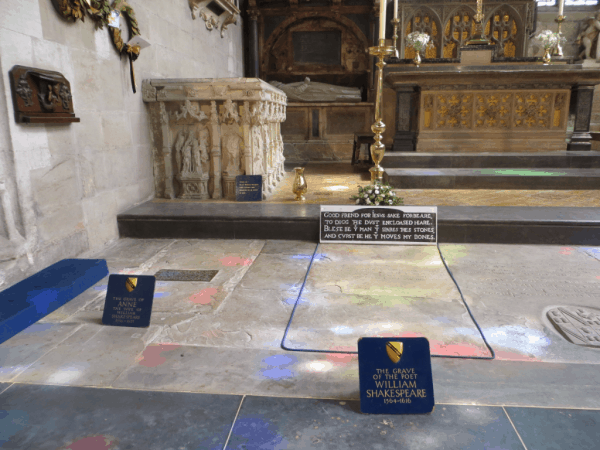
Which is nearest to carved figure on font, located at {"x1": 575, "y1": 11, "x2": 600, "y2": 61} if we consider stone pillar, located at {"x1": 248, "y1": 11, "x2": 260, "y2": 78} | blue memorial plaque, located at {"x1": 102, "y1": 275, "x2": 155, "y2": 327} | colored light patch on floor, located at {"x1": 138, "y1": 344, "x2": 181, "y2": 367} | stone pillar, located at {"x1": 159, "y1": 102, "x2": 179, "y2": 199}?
stone pillar, located at {"x1": 248, "y1": 11, "x2": 260, "y2": 78}

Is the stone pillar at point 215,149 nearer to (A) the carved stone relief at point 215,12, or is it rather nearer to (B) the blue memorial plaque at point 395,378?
(A) the carved stone relief at point 215,12

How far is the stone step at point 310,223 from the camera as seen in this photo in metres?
3.92

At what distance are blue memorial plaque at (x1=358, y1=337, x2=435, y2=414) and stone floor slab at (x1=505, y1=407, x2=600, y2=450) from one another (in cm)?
32

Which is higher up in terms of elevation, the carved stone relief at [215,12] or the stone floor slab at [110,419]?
the carved stone relief at [215,12]

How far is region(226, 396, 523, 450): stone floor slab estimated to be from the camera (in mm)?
1555

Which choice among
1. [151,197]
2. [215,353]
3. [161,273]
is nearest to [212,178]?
[151,197]

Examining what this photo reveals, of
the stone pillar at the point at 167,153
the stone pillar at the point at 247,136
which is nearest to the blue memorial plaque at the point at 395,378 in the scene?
the stone pillar at the point at 247,136

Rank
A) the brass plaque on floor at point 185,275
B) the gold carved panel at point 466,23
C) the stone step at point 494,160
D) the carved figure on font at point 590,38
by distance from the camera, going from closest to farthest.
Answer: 1. the brass plaque on floor at point 185,275
2. the stone step at point 494,160
3. the carved figure on font at point 590,38
4. the gold carved panel at point 466,23

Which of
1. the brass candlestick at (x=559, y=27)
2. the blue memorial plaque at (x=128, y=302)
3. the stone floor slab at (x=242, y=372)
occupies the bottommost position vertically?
the stone floor slab at (x=242, y=372)

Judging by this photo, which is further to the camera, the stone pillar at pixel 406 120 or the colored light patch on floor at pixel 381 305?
the stone pillar at pixel 406 120

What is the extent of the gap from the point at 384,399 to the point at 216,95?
3926 millimetres

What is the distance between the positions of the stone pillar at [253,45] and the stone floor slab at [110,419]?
30.2 feet

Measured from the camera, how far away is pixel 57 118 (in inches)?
125

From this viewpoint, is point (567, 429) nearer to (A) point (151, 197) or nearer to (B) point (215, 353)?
(B) point (215, 353)
